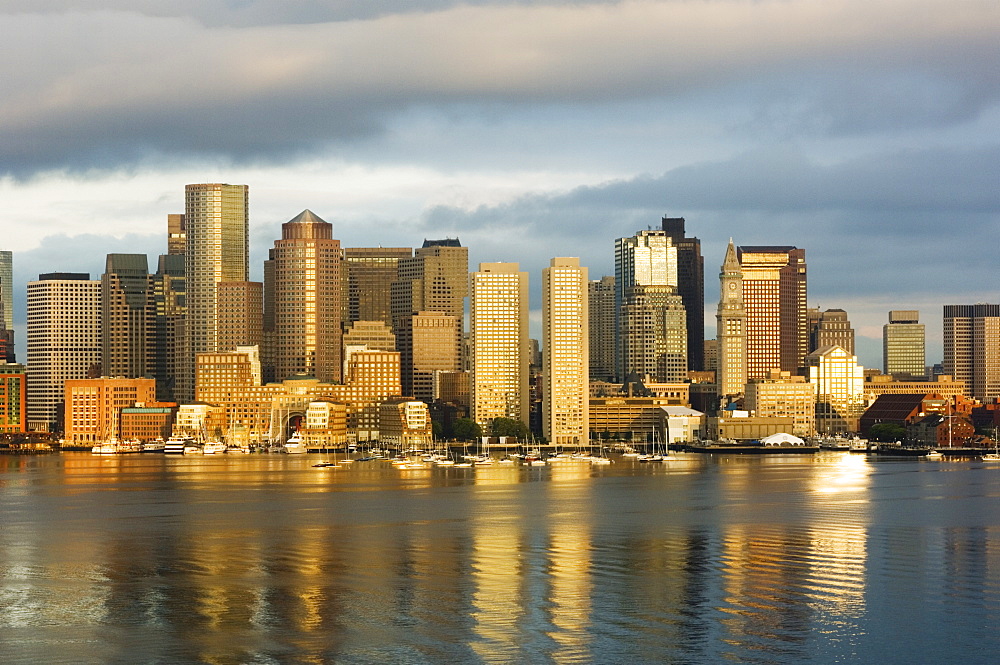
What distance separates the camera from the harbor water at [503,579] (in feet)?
167

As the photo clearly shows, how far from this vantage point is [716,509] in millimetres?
104375

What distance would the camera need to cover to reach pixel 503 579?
214ft

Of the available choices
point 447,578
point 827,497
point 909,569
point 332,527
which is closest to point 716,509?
point 827,497

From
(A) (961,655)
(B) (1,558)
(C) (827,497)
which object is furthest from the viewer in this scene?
(C) (827,497)

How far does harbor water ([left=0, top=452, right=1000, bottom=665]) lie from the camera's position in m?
50.9

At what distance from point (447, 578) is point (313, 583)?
618 cm

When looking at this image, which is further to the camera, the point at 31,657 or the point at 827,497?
the point at 827,497

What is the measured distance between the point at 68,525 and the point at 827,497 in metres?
60.1

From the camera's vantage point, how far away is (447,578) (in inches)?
2589

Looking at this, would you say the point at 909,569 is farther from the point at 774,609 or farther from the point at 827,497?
the point at 827,497

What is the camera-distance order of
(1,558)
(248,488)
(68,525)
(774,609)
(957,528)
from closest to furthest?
(774,609) → (1,558) → (957,528) → (68,525) → (248,488)

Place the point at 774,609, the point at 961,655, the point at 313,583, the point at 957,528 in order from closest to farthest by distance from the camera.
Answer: the point at 961,655 < the point at 774,609 < the point at 313,583 < the point at 957,528

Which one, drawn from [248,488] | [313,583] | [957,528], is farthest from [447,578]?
[248,488]

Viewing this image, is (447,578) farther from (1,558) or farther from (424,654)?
(1,558)
